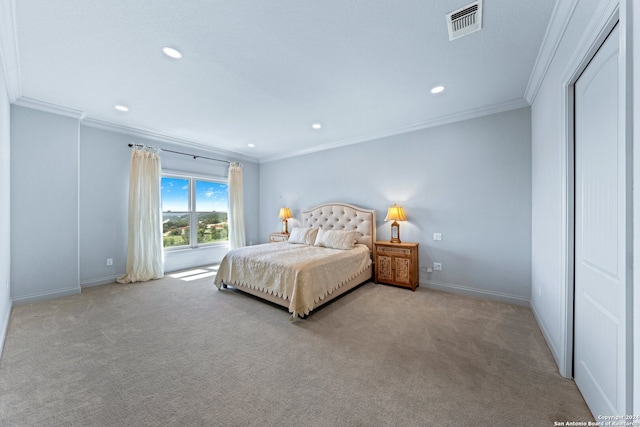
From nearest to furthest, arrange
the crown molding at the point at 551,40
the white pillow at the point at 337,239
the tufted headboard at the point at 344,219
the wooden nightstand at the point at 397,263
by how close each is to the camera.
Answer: the crown molding at the point at 551,40
the wooden nightstand at the point at 397,263
the white pillow at the point at 337,239
the tufted headboard at the point at 344,219

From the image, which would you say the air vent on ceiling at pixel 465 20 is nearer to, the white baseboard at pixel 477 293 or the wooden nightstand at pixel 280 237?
the white baseboard at pixel 477 293

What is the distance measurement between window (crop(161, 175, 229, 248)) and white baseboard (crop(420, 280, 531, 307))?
4.62 metres

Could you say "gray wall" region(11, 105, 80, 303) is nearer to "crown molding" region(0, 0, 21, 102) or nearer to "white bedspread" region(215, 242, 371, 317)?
"crown molding" region(0, 0, 21, 102)

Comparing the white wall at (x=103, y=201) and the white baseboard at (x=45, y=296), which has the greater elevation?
the white wall at (x=103, y=201)

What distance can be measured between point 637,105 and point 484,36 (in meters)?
1.45

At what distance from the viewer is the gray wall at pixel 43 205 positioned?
3076mm

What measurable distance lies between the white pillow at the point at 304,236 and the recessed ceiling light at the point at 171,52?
3277 millimetres

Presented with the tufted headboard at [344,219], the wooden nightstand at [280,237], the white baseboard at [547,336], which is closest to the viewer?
the white baseboard at [547,336]

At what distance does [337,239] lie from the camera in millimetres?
4090

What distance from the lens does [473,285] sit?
3418mm

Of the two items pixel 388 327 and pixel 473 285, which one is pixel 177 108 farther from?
pixel 473 285

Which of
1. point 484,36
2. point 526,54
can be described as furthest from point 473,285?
point 484,36

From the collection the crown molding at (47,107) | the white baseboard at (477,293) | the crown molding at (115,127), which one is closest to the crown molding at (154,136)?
the crown molding at (115,127)

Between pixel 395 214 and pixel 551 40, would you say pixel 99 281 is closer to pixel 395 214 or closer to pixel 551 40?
pixel 395 214
